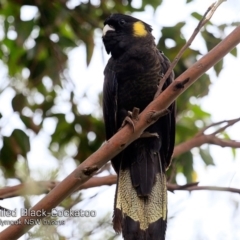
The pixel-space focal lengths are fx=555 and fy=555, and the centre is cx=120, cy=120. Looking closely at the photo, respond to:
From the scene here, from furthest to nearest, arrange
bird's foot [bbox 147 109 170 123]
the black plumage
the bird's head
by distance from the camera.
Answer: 1. the bird's head
2. the black plumage
3. bird's foot [bbox 147 109 170 123]

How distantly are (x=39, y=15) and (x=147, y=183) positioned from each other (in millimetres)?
1273

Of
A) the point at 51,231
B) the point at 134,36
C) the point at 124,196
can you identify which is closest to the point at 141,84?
the point at 134,36

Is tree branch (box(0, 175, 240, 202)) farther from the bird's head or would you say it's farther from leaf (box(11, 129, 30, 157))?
the bird's head

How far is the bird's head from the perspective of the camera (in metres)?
3.05

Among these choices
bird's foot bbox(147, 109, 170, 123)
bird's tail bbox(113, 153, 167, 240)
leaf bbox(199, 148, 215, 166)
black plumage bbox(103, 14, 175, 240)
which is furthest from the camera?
leaf bbox(199, 148, 215, 166)

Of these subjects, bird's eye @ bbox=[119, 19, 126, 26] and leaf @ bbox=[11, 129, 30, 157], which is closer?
leaf @ bbox=[11, 129, 30, 157]

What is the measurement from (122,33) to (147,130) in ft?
1.95

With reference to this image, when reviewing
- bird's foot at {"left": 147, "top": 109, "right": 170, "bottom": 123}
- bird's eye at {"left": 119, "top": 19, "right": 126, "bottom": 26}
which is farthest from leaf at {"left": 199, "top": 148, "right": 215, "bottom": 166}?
bird's foot at {"left": 147, "top": 109, "right": 170, "bottom": 123}

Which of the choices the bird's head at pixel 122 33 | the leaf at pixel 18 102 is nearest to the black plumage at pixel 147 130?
the bird's head at pixel 122 33

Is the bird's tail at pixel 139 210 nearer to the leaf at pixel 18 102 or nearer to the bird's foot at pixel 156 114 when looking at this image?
the bird's foot at pixel 156 114

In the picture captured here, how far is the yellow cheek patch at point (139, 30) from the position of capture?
312 cm

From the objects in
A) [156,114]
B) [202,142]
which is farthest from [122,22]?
[156,114]

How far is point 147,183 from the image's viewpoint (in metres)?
2.76

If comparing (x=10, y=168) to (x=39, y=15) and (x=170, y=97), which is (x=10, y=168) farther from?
(x=170, y=97)
